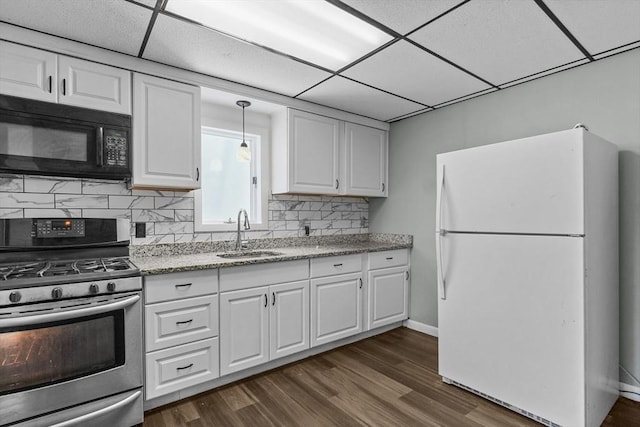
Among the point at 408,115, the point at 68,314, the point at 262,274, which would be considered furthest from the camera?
the point at 408,115

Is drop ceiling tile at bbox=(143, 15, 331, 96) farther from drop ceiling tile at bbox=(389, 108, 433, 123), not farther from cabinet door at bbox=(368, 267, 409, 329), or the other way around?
cabinet door at bbox=(368, 267, 409, 329)

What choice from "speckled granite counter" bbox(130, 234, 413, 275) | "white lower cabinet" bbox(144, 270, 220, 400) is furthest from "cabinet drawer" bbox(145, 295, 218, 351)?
"speckled granite counter" bbox(130, 234, 413, 275)

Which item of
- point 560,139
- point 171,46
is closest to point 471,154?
point 560,139

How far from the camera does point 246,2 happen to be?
5.56 ft

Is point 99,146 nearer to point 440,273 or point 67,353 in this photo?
point 67,353

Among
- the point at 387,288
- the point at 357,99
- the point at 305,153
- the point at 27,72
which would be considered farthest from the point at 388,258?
the point at 27,72

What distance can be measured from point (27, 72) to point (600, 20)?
3206mm

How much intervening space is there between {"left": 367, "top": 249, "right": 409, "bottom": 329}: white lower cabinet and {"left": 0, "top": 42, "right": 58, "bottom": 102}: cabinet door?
267cm

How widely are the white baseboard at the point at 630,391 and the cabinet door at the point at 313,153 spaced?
2568 millimetres

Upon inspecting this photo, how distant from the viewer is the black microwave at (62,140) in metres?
1.87

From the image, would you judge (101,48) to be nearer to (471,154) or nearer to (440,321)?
(471,154)

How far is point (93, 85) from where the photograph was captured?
209cm

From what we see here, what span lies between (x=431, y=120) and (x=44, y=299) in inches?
131

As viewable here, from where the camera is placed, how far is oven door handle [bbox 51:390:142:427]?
169 cm
